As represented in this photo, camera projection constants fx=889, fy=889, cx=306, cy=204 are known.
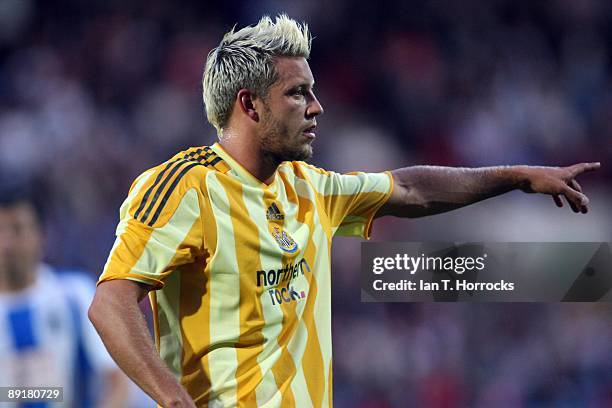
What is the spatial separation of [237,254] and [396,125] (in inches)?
116

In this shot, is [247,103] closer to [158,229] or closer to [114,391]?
[158,229]

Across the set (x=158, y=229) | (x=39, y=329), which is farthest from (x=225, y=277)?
(x=39, y=329)

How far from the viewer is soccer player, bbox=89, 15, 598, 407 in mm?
1860

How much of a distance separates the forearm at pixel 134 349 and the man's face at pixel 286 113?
0.58 meters

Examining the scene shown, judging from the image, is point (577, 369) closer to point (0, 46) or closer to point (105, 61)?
point (105, 61)

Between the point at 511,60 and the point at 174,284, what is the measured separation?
3.32 m

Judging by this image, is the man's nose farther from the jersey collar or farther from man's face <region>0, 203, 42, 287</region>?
man's face <region>0, 203, 42, 287</region>

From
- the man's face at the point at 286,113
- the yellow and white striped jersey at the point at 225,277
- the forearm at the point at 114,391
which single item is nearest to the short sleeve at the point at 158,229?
the yellow and white striped jersey at the point at 225,277

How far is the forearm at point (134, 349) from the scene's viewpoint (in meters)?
1.78

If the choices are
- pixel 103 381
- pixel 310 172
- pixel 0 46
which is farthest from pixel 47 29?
pixel 310 172

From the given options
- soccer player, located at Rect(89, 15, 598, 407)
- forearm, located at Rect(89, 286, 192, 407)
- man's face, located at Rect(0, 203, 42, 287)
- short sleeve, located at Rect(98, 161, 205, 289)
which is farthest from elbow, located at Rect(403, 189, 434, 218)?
man's face, located at Rect(0, 203, 42, 287)

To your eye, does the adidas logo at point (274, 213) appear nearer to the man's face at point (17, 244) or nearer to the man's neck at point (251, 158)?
the man's neck at point (251, 158)

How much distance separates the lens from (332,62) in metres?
4.87

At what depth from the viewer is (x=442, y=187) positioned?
2.57 m
